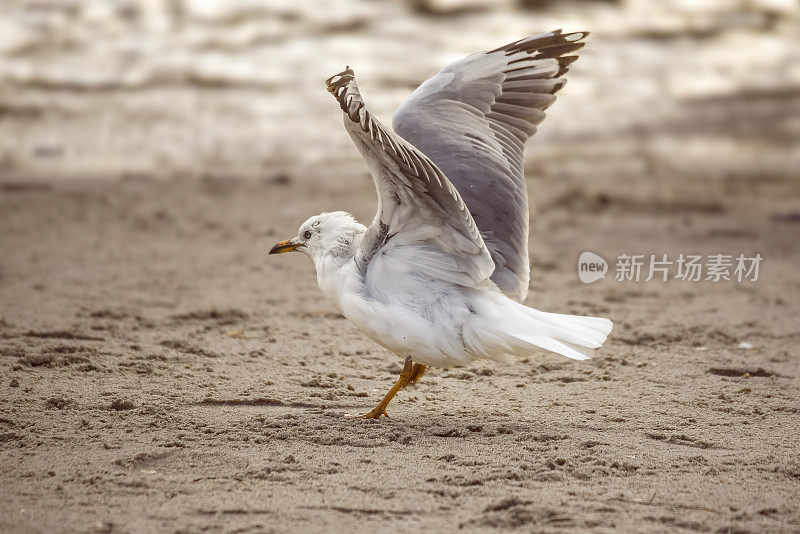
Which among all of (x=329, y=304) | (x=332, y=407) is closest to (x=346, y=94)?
(x=332, y=407)

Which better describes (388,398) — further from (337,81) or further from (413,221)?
(337,81)

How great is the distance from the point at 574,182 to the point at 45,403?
24.3 feet

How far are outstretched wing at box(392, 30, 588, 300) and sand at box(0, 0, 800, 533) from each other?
57 centimetres

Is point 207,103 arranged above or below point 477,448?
above

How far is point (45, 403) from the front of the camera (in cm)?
410

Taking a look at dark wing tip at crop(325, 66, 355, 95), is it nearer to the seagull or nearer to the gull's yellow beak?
the seagull

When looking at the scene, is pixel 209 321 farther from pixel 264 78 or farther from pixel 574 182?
pixel 264 78

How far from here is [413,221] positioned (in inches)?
159

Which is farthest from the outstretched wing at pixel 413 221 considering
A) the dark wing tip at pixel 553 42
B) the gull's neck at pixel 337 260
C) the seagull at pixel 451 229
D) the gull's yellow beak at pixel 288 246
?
the dark wing tip at pixel 553 42

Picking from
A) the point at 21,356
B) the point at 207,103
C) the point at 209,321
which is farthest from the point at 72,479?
the point at 207,103

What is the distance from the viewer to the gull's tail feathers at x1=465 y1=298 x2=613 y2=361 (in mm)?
3912

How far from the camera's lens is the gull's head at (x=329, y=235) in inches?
176

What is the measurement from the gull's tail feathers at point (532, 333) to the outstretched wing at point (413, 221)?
0.22 metres

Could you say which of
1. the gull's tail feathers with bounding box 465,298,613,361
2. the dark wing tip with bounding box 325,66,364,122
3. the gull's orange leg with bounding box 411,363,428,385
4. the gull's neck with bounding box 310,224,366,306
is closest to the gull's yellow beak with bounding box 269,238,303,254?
the gull's neck with bounding box 310,224,366,306
